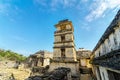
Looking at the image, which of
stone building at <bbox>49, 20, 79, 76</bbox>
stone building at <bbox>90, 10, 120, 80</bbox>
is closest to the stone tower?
stone building at <bbox>49, 20, 79, 76</bbox>

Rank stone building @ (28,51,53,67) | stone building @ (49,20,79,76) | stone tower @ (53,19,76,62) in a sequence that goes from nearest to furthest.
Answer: stone building @ (49,20,79,76) < stone tower @ (53,19,76,62) < stone building @ (28,51,53,67)

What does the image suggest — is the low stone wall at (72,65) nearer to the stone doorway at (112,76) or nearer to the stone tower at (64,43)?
the stone tower at (64,43)

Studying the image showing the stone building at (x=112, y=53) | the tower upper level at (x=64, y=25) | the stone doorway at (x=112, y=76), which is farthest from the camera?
the tower upper level at (x=64, y=25)

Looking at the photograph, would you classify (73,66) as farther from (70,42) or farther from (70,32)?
(70,32)

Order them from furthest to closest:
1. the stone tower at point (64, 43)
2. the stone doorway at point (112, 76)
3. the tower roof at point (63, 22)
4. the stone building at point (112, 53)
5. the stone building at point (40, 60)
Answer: the stone building at point (40, 60) < the tower roof at point (63, 22) < the stone tower at point (64, 43) < the stone doorway at point (112, 76) < the stone building at point (112, 53)

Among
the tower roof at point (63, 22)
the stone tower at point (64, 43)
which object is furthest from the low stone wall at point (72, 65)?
the tower roof at point (63, 22)

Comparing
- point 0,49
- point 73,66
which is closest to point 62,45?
point 73,66

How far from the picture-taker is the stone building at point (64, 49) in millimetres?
15389

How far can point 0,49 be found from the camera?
44844 millimetres

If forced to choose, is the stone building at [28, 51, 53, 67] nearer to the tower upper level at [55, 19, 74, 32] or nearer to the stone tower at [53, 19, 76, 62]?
the stone tower at [53, 19, 76, 62]

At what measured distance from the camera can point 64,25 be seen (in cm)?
1919

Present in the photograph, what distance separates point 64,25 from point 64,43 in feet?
13.9

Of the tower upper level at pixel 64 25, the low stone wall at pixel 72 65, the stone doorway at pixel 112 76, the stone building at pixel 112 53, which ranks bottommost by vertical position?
the low stone wall at pixel 72 65

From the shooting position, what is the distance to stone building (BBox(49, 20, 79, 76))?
50.5ft
